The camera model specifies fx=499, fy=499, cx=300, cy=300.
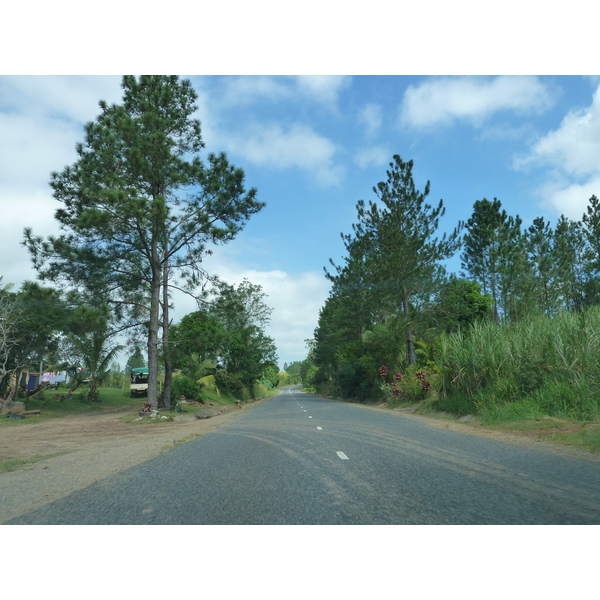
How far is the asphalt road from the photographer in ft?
15.4

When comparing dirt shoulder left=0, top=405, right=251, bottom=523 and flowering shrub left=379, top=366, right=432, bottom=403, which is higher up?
flowering shrub left=379, top=366, right=432, bottom=403

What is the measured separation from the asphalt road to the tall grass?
4.89 m

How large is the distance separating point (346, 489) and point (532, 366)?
1256 cm

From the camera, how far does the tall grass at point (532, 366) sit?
13.8 metres

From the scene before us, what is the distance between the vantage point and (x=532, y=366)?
16297 millimetres

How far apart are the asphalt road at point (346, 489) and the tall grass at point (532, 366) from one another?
489 cm

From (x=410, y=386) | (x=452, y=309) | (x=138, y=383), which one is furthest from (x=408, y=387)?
(x=138, y=383)

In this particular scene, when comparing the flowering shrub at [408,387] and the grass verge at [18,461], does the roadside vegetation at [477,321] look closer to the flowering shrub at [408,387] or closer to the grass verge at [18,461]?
the flowering shrub at [408,387]

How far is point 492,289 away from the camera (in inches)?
1674

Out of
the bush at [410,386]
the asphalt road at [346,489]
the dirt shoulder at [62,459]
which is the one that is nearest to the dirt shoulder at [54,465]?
the dirt shoulder at [62,459]

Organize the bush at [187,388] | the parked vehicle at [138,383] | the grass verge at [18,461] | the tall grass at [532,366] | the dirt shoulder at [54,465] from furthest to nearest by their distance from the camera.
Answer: the parked vehicle at [138,383], the bush at [187,388], the tall grass at [532,366], the grass verge at [18,461], the dirt shoulder at [54,465]

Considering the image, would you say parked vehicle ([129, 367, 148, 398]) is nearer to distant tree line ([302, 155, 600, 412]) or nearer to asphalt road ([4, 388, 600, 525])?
distant tree line ([302, 155, 600, 412])

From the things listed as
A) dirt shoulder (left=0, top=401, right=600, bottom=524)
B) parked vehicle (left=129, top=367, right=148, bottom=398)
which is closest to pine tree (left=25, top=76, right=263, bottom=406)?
dirt shoulder (left=0, top=401, right=600, bottom=524)

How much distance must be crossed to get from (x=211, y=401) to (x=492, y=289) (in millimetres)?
25701
